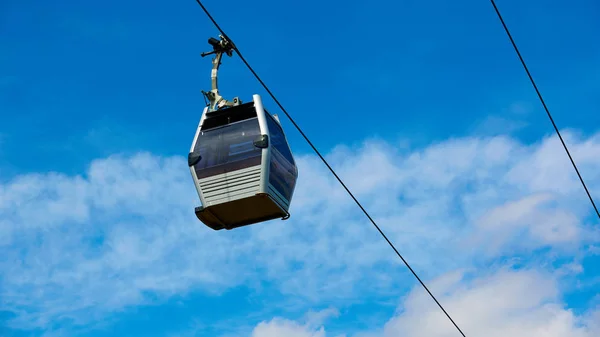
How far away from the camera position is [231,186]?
55.8 ft

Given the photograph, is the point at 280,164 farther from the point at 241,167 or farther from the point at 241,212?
the point at 241,212

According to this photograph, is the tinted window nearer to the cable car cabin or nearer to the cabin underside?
the cable car cabin

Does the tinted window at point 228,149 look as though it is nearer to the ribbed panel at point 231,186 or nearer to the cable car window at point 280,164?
the ribbed panel at point 231,186

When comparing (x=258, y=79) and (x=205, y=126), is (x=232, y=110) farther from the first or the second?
(x=258, y=79)

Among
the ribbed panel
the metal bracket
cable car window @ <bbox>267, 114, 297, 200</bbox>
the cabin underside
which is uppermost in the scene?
the metal bracket

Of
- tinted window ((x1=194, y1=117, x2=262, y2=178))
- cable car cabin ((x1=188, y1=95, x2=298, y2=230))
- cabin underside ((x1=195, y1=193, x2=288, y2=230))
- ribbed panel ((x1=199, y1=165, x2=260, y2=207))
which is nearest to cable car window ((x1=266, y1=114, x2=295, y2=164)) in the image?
cable car cabin ((x1=188, y1=95, x2=298, y2=230))

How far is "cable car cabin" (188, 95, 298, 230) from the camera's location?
55.6ft

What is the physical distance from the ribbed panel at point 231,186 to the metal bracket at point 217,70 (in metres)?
1.79

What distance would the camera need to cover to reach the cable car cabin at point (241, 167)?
16938 millimetres

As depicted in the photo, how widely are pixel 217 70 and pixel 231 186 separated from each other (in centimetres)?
262

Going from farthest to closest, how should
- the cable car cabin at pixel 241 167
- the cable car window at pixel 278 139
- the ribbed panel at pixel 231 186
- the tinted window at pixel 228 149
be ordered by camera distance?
the cable car window at pixel 278 139, the tinted window at pixel 228 149, the cable car cabin at pixel 241 167, the ribbed panel at pixel 231 186

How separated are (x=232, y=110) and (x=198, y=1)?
4.82 metres

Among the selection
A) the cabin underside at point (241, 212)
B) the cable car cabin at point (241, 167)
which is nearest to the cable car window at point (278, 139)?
the cable car cabin at point (241, 167)

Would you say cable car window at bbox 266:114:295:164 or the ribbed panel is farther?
cable car window at bbox 266:114:295:164
